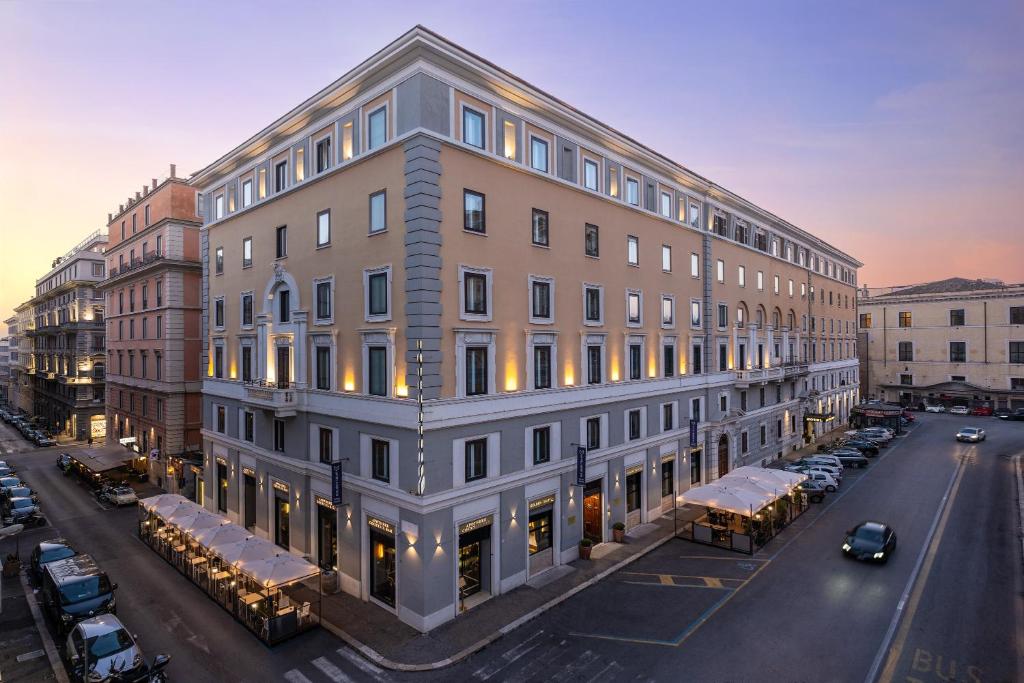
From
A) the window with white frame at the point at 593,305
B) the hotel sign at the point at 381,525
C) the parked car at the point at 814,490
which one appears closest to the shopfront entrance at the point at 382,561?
the hotel sign at the point at 381,525

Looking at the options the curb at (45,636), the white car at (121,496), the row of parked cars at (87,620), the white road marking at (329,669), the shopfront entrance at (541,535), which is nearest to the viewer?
the row of parked cars at (87,620)

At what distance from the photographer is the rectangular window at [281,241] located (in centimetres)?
2882

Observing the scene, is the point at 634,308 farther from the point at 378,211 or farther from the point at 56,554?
the point at 56,554

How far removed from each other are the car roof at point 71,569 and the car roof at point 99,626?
4.32m

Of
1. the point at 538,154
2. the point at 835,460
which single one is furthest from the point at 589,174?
the point at 835,460

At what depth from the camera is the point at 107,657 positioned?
55.7 feet

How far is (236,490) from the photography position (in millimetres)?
33219

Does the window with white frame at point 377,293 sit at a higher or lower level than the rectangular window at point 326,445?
higher

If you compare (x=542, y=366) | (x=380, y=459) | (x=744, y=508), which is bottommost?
(x=744, y=508)

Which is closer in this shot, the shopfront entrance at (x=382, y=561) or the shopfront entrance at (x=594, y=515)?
the shopfront entrance at (x=382, y=561)

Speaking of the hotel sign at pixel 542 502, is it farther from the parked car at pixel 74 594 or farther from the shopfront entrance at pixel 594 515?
the parked car at pixel 74 594

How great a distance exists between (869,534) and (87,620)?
112ft

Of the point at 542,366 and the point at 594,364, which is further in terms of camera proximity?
the point at 594,364

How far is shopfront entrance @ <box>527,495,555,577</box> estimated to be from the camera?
83.5 feet
